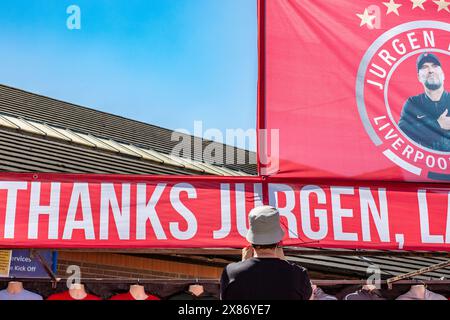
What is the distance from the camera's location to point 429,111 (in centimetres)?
577

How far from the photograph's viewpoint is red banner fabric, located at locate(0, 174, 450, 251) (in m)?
5.01

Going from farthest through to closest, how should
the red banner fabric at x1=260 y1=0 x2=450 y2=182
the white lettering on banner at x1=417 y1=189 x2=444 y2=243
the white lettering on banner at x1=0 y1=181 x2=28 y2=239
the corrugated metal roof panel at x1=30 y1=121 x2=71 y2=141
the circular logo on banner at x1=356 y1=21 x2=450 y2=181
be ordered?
the corrugated metal roof panel at x1=30 y1=121 x2=71 y2=141, the circular logo on banner at x1=356 y1=21 x2=450 y2=181, the red banner fabric at x1=260 y1=0 x2=450 y2=182, the white lettering on banner at x1=417 y1=189 x2=444 y2=243, the white lettering on banner at x1=0 y1=181 x2=28 y2=239

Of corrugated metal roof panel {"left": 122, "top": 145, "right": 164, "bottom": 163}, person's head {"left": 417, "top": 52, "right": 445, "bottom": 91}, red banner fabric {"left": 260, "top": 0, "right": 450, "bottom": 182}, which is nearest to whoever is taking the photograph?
red banner fabric {"left": 260, "top": 0, "right": 450, "bottom": 182}

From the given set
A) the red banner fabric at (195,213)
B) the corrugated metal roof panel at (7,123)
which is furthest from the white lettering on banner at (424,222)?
the corrugated metal roof panel at (7,123)

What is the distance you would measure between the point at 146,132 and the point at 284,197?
386 inches

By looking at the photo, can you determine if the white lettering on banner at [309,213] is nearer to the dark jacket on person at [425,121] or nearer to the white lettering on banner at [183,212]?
the white lettering on banner at [183,212]

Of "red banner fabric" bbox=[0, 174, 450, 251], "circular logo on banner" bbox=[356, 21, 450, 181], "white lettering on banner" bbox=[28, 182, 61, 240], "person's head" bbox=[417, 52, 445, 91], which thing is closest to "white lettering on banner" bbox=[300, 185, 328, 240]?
"red banner fabric" bbox=[0, 174, 450, 251]

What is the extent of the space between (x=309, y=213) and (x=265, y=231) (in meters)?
1.77

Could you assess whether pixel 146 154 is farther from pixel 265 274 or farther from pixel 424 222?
pixel 265 274

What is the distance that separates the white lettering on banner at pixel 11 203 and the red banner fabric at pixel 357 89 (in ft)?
6.25

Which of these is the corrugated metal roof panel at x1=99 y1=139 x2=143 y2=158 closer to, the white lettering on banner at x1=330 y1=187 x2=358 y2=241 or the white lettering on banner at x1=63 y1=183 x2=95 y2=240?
the white lettering on banner at x1=63 y1=183 x2=95 y2=240

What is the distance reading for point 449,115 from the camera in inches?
227

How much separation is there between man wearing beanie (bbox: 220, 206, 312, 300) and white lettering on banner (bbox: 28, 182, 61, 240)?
201 centimetres
